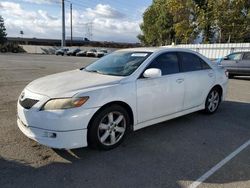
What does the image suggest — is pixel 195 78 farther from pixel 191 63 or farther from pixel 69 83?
pixel 69 83

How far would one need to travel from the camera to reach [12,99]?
23.8 feet

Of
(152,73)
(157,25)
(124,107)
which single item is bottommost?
(124,107)

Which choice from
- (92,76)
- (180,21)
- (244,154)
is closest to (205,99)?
(244,154)

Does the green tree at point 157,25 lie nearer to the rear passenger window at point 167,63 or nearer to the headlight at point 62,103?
the rear passenger window at point 167,63

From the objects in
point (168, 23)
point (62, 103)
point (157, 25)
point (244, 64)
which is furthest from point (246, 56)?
point (157, 25)

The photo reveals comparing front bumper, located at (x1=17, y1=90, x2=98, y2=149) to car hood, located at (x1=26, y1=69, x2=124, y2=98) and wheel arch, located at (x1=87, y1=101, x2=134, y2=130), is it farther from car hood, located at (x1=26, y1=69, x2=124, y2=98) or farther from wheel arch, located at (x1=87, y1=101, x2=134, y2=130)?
car hood, located at (x1=26, y1=69, x2=124, y2=98)

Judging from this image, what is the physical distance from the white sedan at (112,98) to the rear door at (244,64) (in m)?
9.23

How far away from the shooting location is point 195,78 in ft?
18.0

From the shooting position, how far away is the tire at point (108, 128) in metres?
3.82

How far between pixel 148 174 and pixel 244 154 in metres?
1.67

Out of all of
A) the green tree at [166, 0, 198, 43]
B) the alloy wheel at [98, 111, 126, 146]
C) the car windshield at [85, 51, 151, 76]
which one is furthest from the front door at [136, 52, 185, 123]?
the green tree at [166, 0, 198, 43]

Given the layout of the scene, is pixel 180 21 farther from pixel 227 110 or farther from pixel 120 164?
pixel 120 164

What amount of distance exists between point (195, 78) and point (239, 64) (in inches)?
389

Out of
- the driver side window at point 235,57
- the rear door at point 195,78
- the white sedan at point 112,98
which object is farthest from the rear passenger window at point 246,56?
the white sedan at point 112,98
